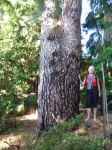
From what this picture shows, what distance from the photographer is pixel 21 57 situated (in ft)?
44.8

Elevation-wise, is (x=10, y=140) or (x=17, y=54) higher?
(x=17, y=54)

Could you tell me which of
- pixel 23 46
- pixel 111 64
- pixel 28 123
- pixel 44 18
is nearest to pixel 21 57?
pixel 23 46

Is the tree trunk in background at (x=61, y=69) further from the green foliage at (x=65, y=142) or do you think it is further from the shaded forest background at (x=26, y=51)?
the green foliage at (x=65, y=142)

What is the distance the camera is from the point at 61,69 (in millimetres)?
9617

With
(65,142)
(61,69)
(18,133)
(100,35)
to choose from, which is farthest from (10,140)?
(65,142)

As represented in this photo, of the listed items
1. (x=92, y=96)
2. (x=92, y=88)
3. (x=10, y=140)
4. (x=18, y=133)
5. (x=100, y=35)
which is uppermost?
(x=100, y=35)

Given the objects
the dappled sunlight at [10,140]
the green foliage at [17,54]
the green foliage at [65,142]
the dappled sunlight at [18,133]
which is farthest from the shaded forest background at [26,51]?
the green foliage at [65,142]

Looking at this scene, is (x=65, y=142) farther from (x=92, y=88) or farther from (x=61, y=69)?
(x=92, y=88)

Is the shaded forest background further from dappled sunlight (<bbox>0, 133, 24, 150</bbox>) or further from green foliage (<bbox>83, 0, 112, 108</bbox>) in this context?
dappled sunlight (<bbox>0, 133, 24, 150</bbox>)

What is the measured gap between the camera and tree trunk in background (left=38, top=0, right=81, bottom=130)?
31.6 feet

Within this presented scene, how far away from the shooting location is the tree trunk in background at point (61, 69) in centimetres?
962

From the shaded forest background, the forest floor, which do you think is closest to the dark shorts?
the shaded forest background

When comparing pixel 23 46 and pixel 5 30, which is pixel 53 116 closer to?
pixel 23 46

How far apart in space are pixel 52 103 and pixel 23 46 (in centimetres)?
502
